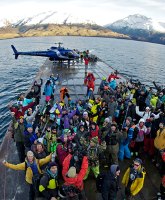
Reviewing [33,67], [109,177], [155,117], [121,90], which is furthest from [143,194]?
[33,67]

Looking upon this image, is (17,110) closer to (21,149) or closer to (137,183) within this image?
(21,149)

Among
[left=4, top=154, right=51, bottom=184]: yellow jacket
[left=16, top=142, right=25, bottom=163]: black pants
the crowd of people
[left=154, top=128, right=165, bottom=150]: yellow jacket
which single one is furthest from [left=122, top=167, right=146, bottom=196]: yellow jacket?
[left=16, top=142, right=25, bottom=163]: black pants

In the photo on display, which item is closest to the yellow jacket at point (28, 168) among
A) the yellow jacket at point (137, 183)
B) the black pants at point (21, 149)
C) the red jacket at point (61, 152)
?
the red jacket at point (61, 152)

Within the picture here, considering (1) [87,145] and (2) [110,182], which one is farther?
(1) [87,145]

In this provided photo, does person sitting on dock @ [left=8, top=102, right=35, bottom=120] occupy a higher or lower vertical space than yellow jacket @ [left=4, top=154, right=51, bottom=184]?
higher

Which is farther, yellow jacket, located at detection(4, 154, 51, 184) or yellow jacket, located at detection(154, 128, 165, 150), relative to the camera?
yellow jacket, located at detection(154, 128, 165, 150)

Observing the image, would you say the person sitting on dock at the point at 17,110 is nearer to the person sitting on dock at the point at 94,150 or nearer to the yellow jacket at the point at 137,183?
the person sitting on dock at the point at 94,150

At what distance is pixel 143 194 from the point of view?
948 cm

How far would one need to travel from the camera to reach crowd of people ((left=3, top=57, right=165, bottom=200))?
7504mm

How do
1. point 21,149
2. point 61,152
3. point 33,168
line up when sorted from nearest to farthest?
point 33,168 < point 61,152 < point 21,149

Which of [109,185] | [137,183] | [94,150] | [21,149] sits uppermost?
[94,150]

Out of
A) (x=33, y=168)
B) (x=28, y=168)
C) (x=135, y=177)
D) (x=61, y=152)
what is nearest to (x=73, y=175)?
(x=33, y=168)

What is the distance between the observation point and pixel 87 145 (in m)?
9.22

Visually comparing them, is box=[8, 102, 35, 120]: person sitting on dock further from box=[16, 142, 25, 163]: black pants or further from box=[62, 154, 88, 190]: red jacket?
box=[62, 154, 88, 190]: red jacket
